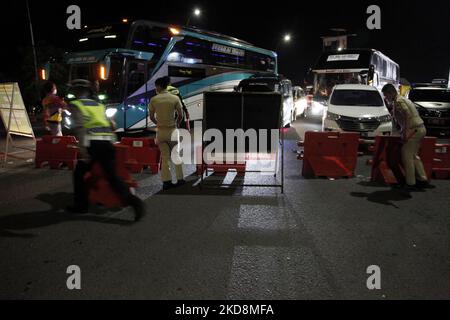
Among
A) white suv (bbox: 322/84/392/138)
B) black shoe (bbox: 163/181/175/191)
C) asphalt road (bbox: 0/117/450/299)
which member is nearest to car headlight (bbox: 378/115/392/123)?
white suv (bbox: 322/84/392/138)

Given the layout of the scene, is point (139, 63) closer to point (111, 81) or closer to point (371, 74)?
point (111, 81)

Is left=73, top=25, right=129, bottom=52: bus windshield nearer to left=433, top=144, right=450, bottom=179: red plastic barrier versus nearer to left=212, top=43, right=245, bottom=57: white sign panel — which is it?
left=212, top=43, right=245, bottom=57: white sign panel

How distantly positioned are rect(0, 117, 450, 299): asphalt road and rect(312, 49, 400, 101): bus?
14.6 m

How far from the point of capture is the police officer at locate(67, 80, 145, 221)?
5133 mm

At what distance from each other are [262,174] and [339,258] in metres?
4.48

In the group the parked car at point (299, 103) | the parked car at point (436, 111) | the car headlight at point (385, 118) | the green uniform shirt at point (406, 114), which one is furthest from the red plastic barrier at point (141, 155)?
the parked car at point (299, 103)

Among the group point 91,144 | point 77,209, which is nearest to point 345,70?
point 91,144

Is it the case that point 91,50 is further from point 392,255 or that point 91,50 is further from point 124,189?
point 392,255

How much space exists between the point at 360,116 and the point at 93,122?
8313 millimetres

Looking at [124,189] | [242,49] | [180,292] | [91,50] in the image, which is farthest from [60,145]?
[242,49]

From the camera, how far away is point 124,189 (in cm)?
507

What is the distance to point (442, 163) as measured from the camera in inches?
317

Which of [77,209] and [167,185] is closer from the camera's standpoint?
[77,209]

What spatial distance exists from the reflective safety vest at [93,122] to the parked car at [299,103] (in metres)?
16.9
